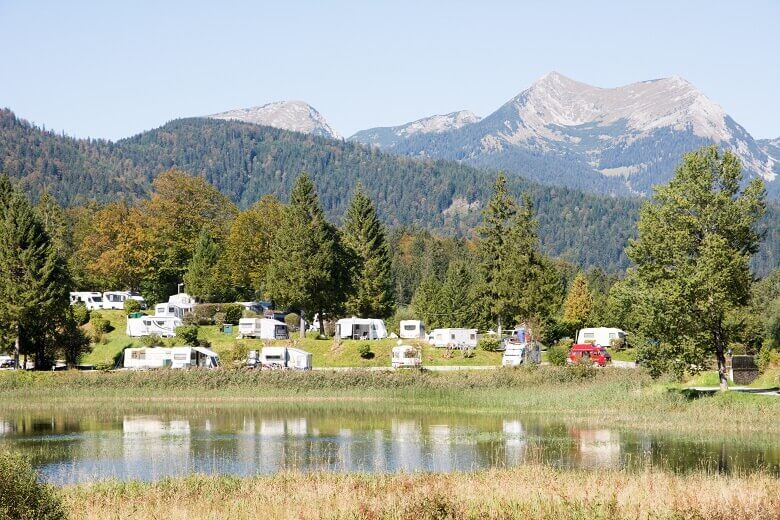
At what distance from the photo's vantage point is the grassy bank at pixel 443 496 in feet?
69.4

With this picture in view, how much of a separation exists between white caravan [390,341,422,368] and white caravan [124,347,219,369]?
1185 cm

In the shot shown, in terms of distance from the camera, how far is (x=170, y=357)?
67625 mm

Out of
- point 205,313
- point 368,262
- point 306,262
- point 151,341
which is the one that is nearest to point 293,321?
point 205,313

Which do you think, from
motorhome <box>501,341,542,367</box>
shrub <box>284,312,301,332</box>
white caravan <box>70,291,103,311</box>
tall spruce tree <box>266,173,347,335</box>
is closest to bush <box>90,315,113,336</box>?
white caravan <box>70,291,103,311</box>

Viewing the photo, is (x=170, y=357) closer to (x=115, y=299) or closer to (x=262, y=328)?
(x=262, y=328)

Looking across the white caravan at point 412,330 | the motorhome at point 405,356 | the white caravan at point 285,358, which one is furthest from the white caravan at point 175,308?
the motorhome at point 405,356

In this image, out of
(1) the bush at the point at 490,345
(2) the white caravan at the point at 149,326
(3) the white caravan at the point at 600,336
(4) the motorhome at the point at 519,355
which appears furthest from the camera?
(3) the white caravan at the point at 600,336

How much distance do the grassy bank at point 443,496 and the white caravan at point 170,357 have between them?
40.9 m

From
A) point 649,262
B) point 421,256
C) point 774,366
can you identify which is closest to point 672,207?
point 649,262

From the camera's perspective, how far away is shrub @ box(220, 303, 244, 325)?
82919 millimetres

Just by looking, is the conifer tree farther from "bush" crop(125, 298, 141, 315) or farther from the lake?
the lake

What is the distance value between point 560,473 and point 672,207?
69.9 feet

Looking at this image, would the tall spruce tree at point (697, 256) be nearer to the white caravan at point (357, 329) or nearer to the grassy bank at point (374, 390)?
the grassy bank at point (374, 390)

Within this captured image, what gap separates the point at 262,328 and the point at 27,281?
18369mm
